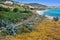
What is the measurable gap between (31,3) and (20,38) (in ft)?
199

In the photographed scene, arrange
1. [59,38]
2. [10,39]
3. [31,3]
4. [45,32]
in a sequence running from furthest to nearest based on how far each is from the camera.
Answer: [31,3] < [45,32] < [59,38] < [10,39]

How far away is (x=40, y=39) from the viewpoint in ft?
76.4

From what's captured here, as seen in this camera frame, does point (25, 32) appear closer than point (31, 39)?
No

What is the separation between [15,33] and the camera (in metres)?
25.2

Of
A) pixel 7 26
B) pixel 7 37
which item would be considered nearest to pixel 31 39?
pixel 7 37

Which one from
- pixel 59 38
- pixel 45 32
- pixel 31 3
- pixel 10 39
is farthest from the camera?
pixel 31 3

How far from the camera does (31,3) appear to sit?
8394 cm

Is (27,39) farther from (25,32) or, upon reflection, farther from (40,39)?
(25,32)

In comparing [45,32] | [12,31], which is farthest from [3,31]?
[45,32]

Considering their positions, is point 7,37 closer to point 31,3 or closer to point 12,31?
point 12,31

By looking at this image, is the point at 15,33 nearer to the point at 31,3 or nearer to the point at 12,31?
the point at 12,31

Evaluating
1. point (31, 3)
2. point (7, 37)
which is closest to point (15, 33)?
point (7, 37)

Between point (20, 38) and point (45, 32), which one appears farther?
point (45, 32)

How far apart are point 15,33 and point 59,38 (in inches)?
151
